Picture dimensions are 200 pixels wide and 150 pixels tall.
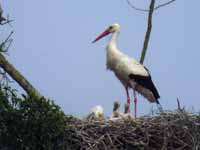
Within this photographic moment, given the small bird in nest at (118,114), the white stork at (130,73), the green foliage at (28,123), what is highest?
the white stork at (130,73)

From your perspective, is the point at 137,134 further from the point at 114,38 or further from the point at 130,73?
the point at 114,38

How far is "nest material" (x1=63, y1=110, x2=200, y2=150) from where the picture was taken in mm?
7371

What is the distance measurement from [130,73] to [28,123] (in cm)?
387

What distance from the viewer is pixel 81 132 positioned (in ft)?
24.4

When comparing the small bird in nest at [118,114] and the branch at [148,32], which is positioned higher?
the branch at [148,32]

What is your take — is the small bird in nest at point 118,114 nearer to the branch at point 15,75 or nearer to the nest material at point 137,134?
the nest material at point 137,134

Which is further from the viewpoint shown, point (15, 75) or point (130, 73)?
point (130, 73)

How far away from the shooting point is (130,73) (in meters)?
10.2

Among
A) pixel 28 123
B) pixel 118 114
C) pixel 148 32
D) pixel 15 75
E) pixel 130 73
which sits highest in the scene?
pixel 148 32

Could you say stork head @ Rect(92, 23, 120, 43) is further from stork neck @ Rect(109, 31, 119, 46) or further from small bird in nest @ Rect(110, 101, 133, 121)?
small bird in nest @ Rect(110, 101, 133, 121)

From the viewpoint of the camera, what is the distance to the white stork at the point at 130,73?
10.2 meters

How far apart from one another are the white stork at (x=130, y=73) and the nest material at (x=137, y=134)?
2.27 meters

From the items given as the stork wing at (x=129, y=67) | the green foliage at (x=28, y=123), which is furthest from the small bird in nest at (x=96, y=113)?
the green foliage at (x=28, y=123)

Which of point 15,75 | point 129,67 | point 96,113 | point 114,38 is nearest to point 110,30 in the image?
point 114,38
